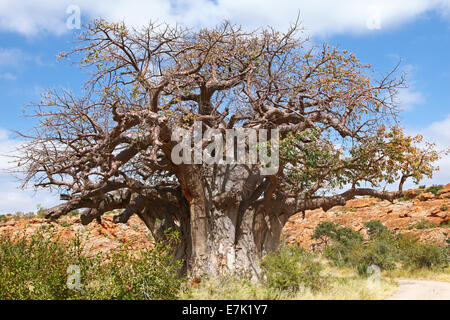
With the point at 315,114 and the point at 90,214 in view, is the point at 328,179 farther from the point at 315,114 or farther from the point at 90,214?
the point at 90,214

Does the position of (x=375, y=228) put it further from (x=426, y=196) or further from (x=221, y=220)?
(x=221, y=220)

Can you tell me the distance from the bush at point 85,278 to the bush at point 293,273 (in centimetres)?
215

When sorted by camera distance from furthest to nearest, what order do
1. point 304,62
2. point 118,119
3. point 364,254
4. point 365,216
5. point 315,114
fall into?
1. point 365,216
2. point 364,254
3. point 304,62
4. point 315,114
5. point 118,119

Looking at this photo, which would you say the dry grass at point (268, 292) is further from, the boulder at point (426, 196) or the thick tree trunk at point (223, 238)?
the boulder at point (426, 196)

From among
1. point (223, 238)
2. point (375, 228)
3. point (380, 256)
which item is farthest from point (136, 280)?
point (375, 228)

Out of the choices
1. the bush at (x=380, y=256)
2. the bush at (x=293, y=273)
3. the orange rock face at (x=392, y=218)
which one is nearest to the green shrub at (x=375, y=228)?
the orange rock face at (x=392, y=218)

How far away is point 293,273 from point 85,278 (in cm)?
416

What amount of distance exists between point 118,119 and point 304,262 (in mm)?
5184

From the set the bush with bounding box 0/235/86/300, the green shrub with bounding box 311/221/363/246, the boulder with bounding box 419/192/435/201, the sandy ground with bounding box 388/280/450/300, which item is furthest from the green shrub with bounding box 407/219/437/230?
the bush with bounding box 0/235/86/300

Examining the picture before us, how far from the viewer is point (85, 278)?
761 cm

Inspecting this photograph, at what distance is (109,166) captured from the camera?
9.34 meters

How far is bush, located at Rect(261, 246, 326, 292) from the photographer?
8742 millimetres

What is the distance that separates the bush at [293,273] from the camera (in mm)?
8742
